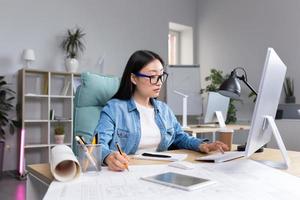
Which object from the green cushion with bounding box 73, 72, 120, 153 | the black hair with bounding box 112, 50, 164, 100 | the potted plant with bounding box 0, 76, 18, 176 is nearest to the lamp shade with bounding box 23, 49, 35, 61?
the potted plant with bounding box 0, 76, 18, 176

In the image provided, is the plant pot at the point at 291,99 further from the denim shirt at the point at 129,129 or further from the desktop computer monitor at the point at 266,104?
the desktop computer monitor at the point at 266,104

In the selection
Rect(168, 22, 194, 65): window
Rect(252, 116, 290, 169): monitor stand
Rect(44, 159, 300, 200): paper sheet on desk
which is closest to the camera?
Rect(44, 159, 300, 200): paper sheet on desk

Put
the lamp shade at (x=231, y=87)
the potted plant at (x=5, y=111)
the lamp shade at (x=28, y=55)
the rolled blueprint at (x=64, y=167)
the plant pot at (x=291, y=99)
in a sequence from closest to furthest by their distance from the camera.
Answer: the rolled blueprint at (x=64, y=167) → the lamp shade at (x=231, y=87) → the potted plant at (x=5, y=111) → the lamp shade at (x=28, y=55) → the plant pot at (x=291, y=99)

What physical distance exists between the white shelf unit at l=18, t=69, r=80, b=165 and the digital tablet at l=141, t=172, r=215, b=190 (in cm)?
326

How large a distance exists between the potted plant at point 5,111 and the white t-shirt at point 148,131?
8.52 feet

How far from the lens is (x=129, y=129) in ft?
5.29

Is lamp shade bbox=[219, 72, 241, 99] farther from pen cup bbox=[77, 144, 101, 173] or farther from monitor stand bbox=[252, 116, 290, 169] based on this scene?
pen cup bbox=[77, 144, 101, 173]

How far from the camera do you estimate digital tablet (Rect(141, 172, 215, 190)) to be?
0.89 meters

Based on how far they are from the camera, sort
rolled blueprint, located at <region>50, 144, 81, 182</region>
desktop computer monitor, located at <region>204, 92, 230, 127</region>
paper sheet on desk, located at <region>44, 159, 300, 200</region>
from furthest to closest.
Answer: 1. desktop computer monitor, located at <region>204, 92, 230, 127</region>
2. rolled blueprint, located at <region>50, 144, 81, 182</region>
3. paper sheet on desk, located at <region>44, 159, 300, 200</region>

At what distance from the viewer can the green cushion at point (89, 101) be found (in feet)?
5.74

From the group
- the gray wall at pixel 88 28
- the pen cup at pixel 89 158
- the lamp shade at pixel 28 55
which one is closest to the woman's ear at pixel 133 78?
the pen cup at pixel 89 158

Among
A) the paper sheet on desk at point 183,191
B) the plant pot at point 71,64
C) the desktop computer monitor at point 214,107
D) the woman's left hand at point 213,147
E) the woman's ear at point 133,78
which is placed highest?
the plant pot at point 71,64

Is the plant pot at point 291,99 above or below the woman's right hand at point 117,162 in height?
above

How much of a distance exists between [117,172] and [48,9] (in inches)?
152
